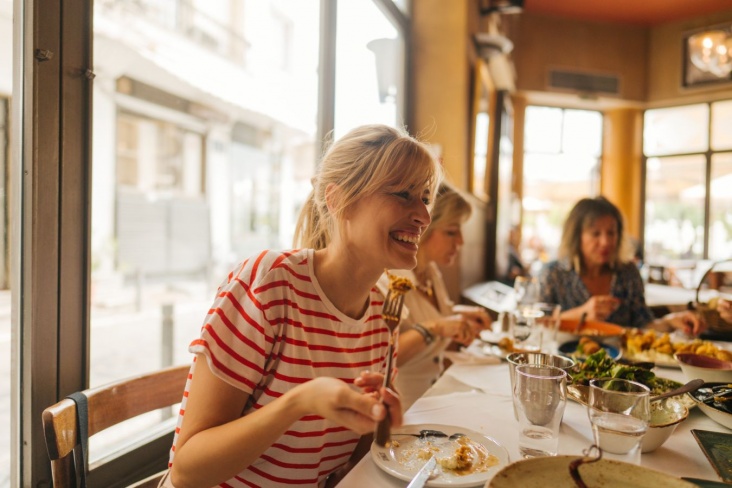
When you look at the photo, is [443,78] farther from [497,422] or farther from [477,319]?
[497,422]

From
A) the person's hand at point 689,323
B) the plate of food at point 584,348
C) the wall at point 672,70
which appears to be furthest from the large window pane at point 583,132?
the plate of food at point 584,348

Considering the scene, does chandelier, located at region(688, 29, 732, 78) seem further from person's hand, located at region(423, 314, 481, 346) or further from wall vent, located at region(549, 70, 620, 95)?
person's hand, located at region(423, 314, 481, 346)

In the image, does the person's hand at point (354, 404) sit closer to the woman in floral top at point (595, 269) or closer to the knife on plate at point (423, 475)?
the knife on plate at point (423, 475)

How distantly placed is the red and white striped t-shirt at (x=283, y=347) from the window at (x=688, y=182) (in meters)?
8.86

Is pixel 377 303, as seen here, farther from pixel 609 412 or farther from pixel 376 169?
pixel 609 412

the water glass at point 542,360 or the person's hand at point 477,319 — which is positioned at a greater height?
the water glass at point 542,360

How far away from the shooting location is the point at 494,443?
1.00 metres

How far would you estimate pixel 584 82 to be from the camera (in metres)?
8.23

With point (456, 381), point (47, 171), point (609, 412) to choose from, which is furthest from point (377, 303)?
point (47, 171)

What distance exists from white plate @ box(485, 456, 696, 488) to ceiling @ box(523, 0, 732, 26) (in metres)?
7.63

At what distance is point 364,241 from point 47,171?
0.74 meters

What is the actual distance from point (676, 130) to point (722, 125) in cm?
62

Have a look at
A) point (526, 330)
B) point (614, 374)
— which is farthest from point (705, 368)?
point (526, 330)

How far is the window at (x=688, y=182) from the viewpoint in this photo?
8195mm
